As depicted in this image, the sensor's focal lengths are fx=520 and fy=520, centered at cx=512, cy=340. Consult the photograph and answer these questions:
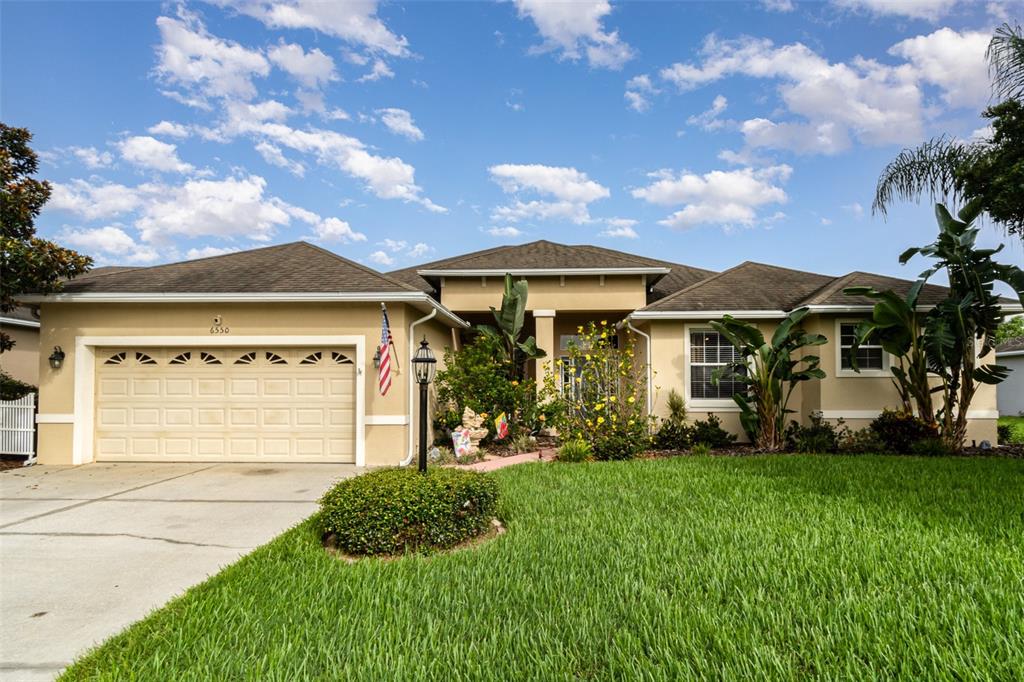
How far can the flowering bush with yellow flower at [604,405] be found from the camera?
10.2m

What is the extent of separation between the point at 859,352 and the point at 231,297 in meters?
13.3

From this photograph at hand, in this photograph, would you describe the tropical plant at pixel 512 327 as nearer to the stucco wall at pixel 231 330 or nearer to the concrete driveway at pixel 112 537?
the stucco wall at pixel 231 330

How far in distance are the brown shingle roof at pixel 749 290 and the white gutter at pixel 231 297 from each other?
19.4 ft

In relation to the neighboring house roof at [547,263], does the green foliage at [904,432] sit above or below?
below

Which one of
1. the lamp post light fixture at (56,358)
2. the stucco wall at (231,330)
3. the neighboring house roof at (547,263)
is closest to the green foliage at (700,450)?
the neighboring house roof at (547,263)

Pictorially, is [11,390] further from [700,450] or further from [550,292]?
[700,450]

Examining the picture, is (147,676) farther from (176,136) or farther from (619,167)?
(619,167)

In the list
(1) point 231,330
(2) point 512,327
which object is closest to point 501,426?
(2) point 512,327

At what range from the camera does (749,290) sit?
13078 mm

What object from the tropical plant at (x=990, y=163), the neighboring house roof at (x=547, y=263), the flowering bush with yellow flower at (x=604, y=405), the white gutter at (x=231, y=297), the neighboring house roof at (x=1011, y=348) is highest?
the tropical plant at (x=990, y=163)

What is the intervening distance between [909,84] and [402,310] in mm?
12381

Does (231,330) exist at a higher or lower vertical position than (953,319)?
lower

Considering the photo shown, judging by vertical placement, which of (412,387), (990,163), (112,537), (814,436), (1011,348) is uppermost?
(990,163)

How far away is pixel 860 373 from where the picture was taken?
37.2 ft
